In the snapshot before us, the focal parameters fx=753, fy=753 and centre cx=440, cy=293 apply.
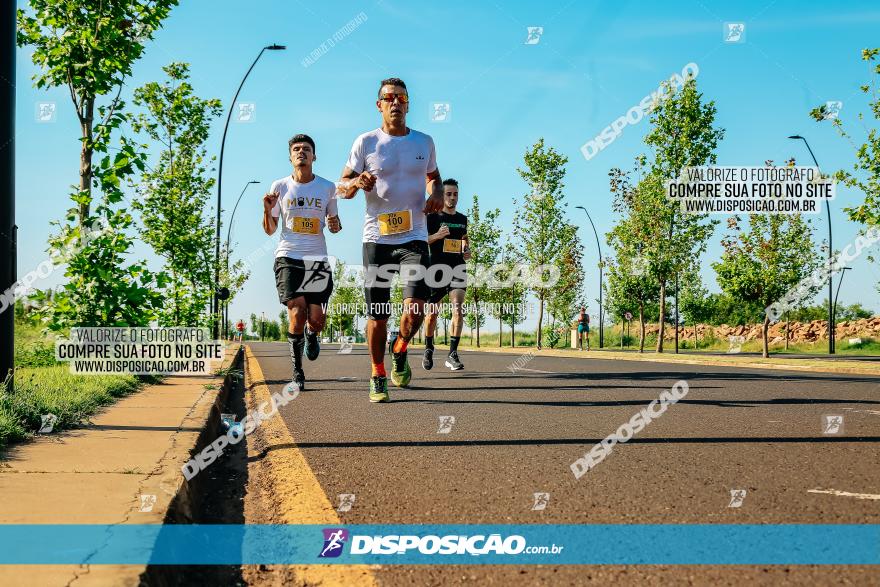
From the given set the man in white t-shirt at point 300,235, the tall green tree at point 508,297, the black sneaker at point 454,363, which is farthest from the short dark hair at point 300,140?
the tall green tree at point 508,297

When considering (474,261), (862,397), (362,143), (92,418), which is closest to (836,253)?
(474,261)

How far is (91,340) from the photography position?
26.0 ft

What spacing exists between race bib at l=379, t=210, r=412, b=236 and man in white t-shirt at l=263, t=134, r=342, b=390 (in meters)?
2.02

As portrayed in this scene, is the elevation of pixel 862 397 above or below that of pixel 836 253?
below

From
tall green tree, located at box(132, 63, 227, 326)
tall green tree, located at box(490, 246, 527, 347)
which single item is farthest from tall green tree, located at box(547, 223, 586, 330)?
tall green tree, located at box(132, 63, 227, 326)

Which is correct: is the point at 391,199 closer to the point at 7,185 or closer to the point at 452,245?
the point at 7,185

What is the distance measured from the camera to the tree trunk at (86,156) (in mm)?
7941

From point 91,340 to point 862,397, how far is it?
27.5ft

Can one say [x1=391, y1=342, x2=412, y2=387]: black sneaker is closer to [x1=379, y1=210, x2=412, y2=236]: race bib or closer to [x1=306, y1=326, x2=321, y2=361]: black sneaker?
[x1=306, y1=326, x2=321, y2=361]: black sneaker

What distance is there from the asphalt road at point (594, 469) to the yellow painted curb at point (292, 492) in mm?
80

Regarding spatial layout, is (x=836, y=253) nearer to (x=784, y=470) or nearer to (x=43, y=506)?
(x=784, y=470)

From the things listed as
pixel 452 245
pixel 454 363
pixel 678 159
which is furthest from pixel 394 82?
pixel 678 159

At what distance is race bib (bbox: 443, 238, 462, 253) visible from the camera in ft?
36.3

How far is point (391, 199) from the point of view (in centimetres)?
681
